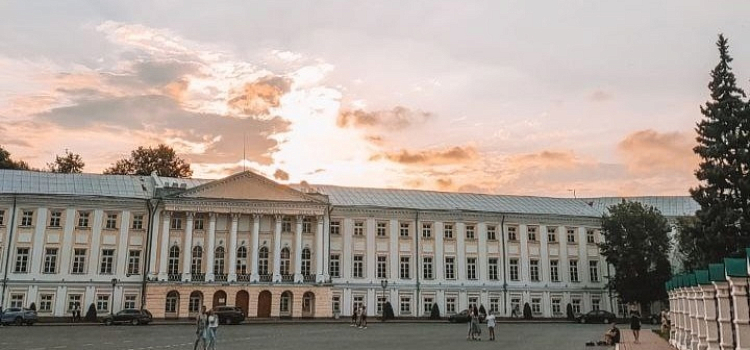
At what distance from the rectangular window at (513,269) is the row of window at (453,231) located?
7.39 feet

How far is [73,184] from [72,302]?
34.2ft

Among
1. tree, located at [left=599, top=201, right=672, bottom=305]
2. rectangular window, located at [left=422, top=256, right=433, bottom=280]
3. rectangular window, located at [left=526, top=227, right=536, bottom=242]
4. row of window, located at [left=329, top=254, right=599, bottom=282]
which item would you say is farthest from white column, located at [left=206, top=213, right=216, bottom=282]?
tree, located at [left=599, top=201, right=672, bottom=305]

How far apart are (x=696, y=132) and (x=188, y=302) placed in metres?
39.8

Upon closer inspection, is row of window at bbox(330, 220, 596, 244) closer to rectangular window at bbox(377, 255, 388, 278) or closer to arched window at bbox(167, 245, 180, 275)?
rectangular window at bbox(377, 255, 388, 278)

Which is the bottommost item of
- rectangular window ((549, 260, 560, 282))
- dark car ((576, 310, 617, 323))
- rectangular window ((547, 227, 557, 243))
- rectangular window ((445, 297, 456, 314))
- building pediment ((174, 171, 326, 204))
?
dark car ((576, 310, 617, 323))

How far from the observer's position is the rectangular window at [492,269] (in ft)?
208

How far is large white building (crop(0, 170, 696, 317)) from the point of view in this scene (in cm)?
5344

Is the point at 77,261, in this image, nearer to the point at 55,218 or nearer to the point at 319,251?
the point at 55,218

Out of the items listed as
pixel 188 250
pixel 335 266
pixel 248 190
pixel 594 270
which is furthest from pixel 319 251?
pixel 594 270

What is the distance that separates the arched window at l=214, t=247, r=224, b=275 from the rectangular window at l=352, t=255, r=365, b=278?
11.7 meters

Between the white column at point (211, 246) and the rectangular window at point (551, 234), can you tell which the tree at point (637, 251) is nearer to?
the rectangular window at point (551, 234)

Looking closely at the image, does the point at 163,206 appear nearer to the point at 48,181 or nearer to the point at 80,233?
the point at 80,233

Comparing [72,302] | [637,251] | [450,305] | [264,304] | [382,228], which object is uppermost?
[382,228]

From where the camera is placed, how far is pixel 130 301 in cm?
5412
